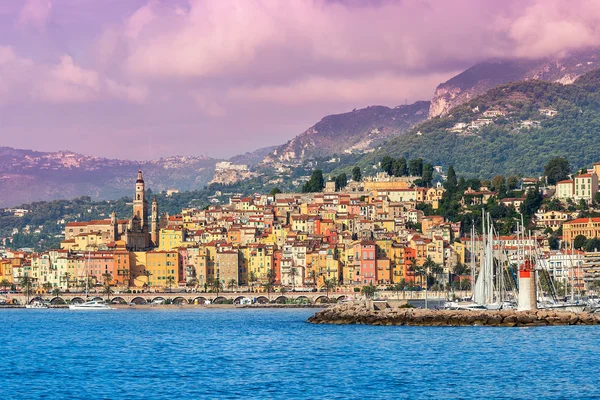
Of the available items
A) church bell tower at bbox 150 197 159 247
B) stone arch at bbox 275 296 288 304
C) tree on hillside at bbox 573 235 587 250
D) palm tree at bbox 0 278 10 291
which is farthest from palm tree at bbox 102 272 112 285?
tree on hillside at bbox 573 235 587 250

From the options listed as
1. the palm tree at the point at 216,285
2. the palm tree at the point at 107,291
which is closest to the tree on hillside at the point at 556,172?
the palm tree at the point at 216,285

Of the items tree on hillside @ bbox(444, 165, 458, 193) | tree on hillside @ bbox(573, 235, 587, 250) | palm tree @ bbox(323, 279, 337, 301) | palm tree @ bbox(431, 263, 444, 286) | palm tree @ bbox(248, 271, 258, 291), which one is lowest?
palm tree @ bbox(323, 279, 337, 301)

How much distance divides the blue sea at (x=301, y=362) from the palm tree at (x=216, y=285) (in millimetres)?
46258

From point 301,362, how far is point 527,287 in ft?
64.7

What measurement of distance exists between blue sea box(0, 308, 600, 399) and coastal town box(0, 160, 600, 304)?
5139cm

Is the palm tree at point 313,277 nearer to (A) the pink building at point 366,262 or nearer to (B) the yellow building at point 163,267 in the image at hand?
(A) the pink building at point 366,262

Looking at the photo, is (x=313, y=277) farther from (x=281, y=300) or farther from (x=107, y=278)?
(x=107, y=278)

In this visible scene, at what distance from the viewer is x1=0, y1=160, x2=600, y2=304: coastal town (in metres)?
133

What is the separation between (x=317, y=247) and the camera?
453 feet

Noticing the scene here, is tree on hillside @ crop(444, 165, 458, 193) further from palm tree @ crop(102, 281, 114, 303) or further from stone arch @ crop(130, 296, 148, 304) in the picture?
stone arch @ crop(130, 296, 148, 304)

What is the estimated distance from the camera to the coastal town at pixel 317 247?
133125 millimetres

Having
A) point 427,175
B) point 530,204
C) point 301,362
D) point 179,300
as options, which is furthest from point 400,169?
point 301,362

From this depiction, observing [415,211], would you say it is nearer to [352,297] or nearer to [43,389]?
[352,297]

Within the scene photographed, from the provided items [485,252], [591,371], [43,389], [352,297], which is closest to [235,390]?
[43,389]
